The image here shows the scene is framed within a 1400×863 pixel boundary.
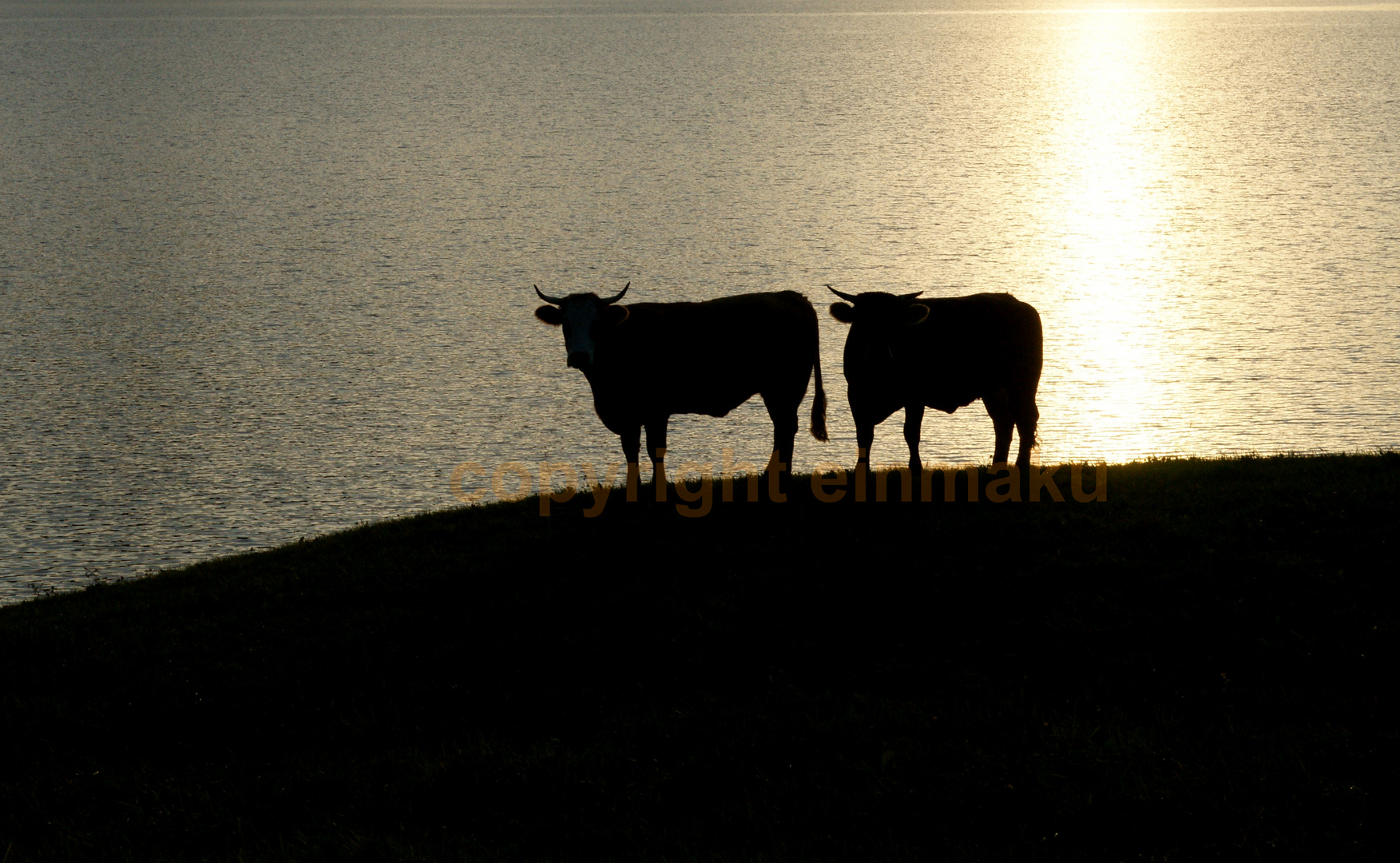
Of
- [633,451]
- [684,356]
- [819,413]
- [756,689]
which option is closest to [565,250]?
[819,413]

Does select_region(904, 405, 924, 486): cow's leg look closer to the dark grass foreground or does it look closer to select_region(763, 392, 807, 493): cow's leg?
the dark grass foreground

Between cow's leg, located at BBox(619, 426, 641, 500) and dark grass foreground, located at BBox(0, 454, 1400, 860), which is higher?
cow's leg, located at BBox(619, 426, 641, 500)

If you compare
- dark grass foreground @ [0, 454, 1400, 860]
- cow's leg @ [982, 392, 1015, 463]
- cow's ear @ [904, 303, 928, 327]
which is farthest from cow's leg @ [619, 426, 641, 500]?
cow's leg @ [982, 392, 1015, 463]

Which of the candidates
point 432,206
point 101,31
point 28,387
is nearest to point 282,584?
point 28,387

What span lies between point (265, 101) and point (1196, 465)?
91.1 metres

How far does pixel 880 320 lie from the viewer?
42.3 ft

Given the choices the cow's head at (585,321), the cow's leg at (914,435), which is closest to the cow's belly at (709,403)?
the cow's head at (585,321)

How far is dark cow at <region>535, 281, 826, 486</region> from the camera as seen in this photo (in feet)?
42.8

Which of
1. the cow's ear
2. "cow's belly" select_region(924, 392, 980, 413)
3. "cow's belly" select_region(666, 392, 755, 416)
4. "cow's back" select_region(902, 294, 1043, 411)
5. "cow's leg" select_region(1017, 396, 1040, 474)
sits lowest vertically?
"cow's leg" select_region(1017, 396, 1040, 474)

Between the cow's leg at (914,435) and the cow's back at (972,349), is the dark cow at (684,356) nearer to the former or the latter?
the cow's leg at (914,435)

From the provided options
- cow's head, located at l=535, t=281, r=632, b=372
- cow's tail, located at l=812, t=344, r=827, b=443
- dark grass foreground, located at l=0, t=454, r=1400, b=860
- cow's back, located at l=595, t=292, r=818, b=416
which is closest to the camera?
dark grass foreground, located at l=0, t=454, r=1400, b=860

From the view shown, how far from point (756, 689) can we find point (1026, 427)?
563 cm

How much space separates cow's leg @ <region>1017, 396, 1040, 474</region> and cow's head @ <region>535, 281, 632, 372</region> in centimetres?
424

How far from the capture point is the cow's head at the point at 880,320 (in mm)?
12836
